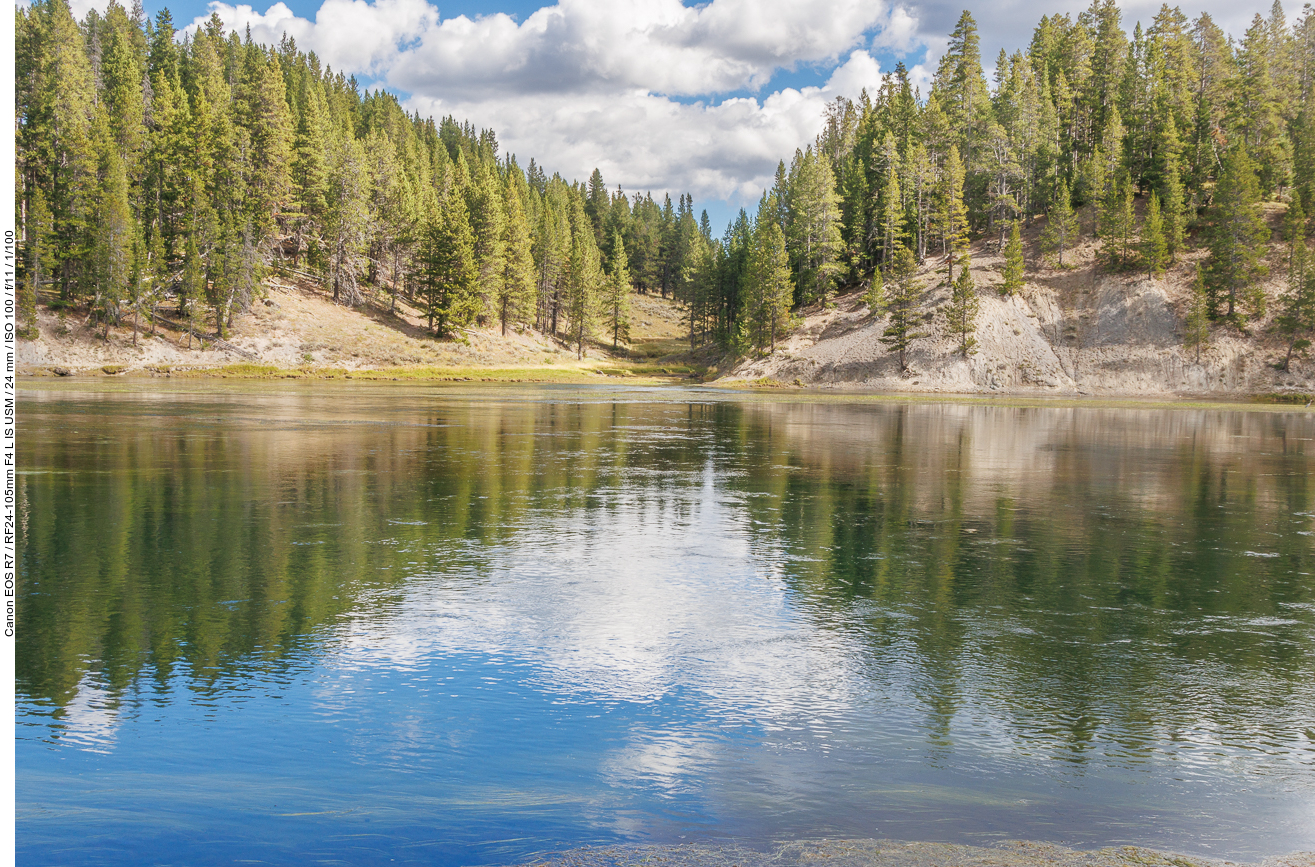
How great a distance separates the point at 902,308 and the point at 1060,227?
67.8ft

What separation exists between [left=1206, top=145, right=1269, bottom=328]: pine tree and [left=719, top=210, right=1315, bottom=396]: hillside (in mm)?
2197

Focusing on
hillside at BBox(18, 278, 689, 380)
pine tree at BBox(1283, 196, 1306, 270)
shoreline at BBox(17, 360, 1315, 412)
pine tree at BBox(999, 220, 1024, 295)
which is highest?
pine tree at BBox(1283, 196, 1306, 270)

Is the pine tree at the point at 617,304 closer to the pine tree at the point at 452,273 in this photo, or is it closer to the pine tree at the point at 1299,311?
the pine tree at the point at 452,273

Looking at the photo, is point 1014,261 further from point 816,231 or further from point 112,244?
point 112,244

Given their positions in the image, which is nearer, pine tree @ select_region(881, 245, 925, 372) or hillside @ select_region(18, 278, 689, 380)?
hillside @ select_region(18, 278, 689, 380)

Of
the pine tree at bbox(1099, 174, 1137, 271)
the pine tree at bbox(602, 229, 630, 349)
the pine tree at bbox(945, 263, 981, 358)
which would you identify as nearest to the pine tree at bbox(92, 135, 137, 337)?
the pine tree at bbox(602, 229, 630, 349)

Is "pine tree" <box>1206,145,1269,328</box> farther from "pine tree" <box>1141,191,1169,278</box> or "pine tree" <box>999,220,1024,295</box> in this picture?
"pine tree" <box>999,220,1024,295</box>

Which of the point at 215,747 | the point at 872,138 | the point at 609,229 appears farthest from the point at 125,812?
the point at 609,229

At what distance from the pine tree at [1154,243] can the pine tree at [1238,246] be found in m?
4.31

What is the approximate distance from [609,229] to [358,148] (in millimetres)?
69353

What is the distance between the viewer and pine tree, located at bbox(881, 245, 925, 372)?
280 ft

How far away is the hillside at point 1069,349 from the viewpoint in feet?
265

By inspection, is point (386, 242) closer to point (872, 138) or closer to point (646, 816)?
point (872, 138)

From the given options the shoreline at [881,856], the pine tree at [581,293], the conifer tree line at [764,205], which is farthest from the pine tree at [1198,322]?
the shoreline at [881,856]
